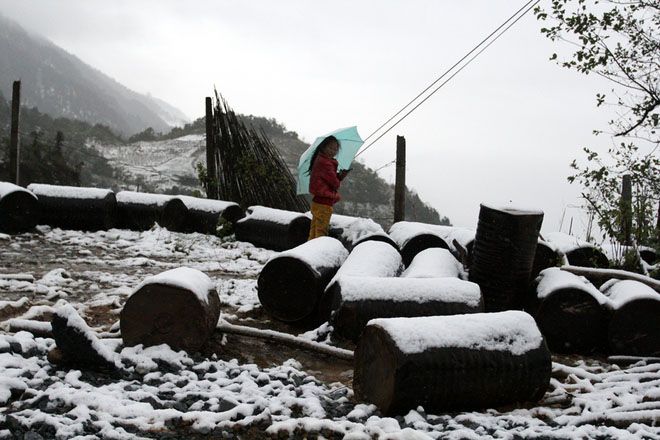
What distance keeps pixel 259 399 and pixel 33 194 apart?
259 inches

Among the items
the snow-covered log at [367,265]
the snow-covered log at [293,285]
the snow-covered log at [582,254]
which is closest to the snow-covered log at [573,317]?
the snow-covered log at [367,265]

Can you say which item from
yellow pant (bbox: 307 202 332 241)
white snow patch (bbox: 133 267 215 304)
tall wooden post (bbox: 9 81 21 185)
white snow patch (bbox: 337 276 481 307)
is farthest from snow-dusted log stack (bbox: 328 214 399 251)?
tall wooden post (bbox: 9 81 21 185)

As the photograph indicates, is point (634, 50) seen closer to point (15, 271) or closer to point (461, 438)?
point (461, 438)

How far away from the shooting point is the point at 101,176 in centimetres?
2167

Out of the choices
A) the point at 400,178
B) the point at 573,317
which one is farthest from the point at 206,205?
the point at 573,317

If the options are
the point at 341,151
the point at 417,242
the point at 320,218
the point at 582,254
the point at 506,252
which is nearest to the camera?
the point at 506,252

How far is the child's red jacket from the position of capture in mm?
6305

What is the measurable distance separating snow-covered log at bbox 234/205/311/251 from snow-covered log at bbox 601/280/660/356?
14.7 feet

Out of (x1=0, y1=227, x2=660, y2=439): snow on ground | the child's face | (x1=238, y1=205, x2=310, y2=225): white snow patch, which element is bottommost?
(x1=0, y1=227, x2=660, y2=439): snow on ground

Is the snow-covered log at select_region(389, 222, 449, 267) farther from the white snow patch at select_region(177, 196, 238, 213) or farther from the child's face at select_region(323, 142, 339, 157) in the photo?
the white snow patch at select_region(177, 196, 238, 213)

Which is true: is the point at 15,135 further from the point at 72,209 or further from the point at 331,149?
the point at 331,149

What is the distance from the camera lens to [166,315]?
3.52 meters

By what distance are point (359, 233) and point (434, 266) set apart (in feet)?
6.20

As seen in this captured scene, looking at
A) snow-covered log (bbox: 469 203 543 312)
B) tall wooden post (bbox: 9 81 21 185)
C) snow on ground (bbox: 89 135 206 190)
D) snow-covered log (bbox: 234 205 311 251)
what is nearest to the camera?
snow-covered log (bbox: 469 203 543 312)
